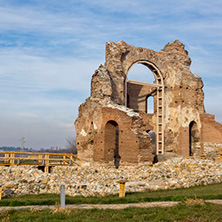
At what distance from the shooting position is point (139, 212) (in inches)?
283

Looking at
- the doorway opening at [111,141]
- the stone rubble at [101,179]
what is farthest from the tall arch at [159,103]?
the stone rubble at [101,179]

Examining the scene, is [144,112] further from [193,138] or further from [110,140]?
[110,140]

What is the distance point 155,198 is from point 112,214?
7.90ft

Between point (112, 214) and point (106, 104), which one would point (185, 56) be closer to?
point (106, 104)

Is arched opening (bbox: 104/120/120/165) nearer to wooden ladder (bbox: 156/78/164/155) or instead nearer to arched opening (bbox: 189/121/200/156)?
wooden ladder (bbox: 156/78/164/155)

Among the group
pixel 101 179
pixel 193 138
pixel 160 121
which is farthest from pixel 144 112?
pixel 101 179

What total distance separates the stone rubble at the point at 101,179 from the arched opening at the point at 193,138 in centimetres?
915

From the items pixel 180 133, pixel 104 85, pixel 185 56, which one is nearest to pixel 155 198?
pixel 104 85

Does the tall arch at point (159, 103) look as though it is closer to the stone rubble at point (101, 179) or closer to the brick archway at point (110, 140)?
the brick archway at point (110, 140)

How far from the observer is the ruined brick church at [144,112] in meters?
18.8

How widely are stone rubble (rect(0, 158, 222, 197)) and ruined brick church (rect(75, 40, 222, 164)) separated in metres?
2.53

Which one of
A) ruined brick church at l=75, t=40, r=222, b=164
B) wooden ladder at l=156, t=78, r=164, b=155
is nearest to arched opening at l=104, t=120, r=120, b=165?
ruined brick church at l=75, t=40, r=222, b=164

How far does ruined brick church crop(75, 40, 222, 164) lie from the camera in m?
18.8

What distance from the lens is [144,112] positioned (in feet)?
89.9
